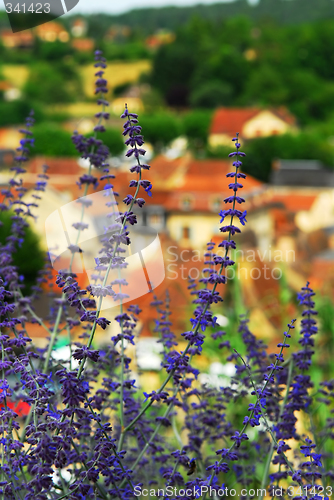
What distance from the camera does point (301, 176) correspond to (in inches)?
1769

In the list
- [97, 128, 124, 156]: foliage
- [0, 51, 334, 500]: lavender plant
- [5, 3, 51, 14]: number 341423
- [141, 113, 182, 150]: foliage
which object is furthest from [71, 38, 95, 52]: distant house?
[0, 51, 334, 500]: lavender plant

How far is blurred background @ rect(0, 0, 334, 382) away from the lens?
905cm

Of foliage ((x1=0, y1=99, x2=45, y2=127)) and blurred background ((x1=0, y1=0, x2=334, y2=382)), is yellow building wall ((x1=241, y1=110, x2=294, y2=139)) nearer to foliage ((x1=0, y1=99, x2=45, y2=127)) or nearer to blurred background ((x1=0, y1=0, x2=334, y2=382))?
blurred background ((x1=0, y1=0, x2=334, y2=382))

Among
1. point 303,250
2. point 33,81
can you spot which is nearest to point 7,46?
point 33,81

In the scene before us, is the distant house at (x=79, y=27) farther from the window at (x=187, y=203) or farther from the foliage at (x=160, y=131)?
the window at (x=187, y=203)

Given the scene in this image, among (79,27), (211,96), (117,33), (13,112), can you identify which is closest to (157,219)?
(13,112)

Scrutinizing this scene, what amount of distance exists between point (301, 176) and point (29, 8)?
1695 inches

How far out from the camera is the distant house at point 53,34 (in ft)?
398

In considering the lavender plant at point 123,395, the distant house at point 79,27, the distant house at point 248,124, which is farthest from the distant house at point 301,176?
the distant house at point 79,27

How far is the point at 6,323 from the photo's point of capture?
6.09 feet

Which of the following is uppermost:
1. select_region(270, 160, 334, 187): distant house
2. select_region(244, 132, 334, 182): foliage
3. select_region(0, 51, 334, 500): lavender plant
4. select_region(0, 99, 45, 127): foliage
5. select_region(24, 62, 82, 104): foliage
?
select_region(24, 62, 82, 104): foliage

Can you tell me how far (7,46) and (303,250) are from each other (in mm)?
106249

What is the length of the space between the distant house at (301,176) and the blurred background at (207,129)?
10cm

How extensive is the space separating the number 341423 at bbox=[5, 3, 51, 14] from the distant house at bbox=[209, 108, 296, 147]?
5596cm
